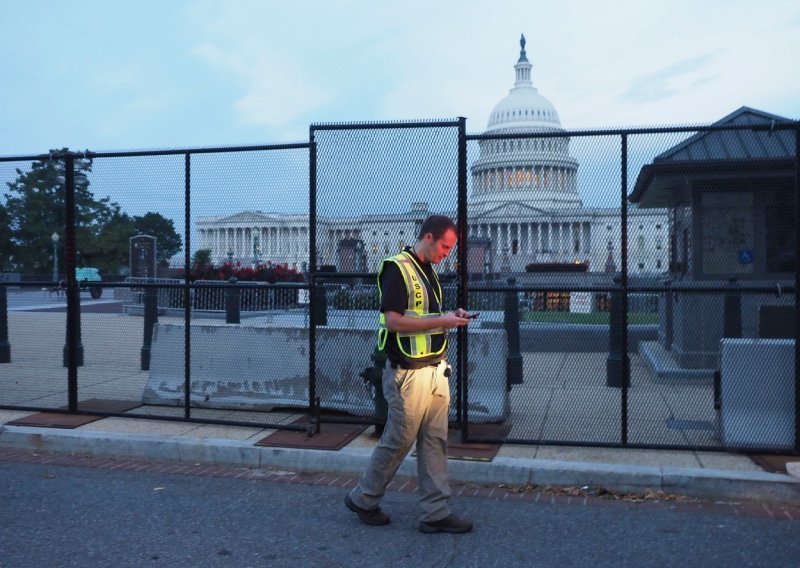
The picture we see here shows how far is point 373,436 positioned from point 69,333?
3.45 metres

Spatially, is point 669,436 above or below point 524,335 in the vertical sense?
below

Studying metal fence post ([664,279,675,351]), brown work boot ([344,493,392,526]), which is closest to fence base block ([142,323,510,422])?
brown work boot ([344,493,392,526])

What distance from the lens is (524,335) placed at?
9.93 meters

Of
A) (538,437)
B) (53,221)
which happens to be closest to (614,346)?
(538,437)

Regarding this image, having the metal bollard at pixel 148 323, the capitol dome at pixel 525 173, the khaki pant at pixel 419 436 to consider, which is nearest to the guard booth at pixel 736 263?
the capitol dome at pixel 525 173

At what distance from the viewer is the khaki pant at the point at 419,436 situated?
5348 millimetres

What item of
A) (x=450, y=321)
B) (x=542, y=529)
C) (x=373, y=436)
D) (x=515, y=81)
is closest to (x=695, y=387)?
(x=373, y=436)

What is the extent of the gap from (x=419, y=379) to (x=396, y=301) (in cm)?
52

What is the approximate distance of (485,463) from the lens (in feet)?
22.3

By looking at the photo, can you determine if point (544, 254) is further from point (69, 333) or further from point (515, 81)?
point (515, 81)

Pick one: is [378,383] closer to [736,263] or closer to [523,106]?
[736,263]

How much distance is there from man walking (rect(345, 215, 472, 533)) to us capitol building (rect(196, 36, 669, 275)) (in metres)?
2.15

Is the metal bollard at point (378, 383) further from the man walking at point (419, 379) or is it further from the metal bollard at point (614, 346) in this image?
the metal bollard at point (614, 346)

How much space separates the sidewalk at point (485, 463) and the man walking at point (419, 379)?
4.47 ft
